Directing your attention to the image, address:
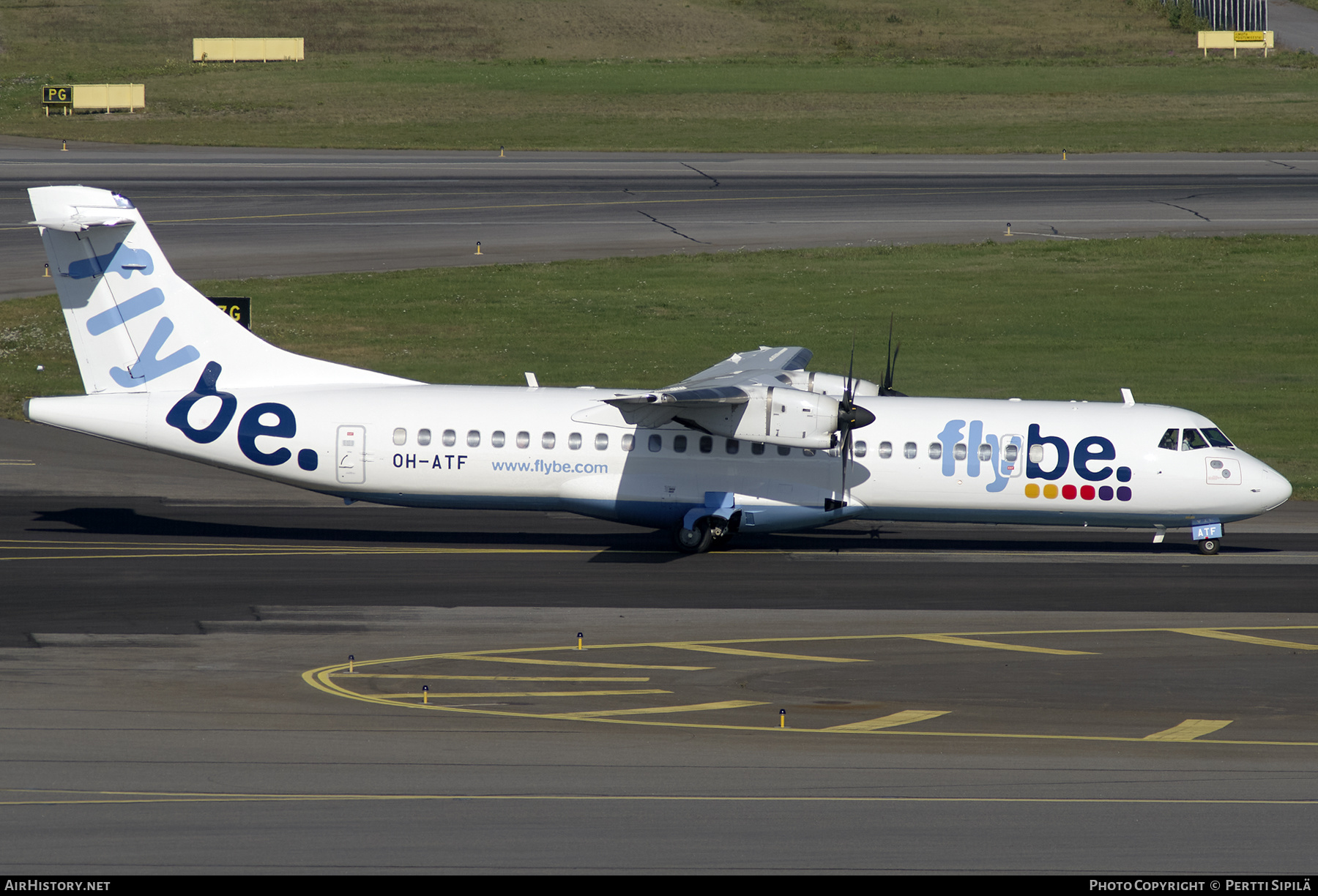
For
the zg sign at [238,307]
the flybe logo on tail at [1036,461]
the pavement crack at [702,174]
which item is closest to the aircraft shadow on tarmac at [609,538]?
the flybe logo on tail at [1036,461]

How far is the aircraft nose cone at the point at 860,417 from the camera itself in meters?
24.4

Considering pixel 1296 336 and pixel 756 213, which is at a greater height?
pixel 756 213

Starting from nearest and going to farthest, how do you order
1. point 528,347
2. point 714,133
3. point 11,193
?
point 528,347
point 11,193
point 714,133

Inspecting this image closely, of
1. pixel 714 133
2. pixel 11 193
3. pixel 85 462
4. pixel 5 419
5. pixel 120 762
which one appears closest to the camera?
pixel 120 762

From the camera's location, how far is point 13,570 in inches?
922

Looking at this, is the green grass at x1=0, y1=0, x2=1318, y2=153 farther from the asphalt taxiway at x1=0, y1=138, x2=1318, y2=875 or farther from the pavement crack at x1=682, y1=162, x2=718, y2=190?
the asphalt taxiway at x1=0, y1=138, x2=1318, y2=875

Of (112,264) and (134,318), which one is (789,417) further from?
(112,264)

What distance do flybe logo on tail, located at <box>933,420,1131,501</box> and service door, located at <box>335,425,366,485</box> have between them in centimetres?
1036

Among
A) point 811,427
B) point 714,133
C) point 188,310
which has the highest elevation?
point 714,133

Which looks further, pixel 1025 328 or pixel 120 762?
pixel 1025 328

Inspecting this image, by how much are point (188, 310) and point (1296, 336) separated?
33.7m

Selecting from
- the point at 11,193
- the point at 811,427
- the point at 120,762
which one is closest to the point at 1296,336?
the point at 811,427

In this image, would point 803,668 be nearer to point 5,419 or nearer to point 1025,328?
point 5,419

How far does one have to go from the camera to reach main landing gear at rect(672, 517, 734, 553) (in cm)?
2592
